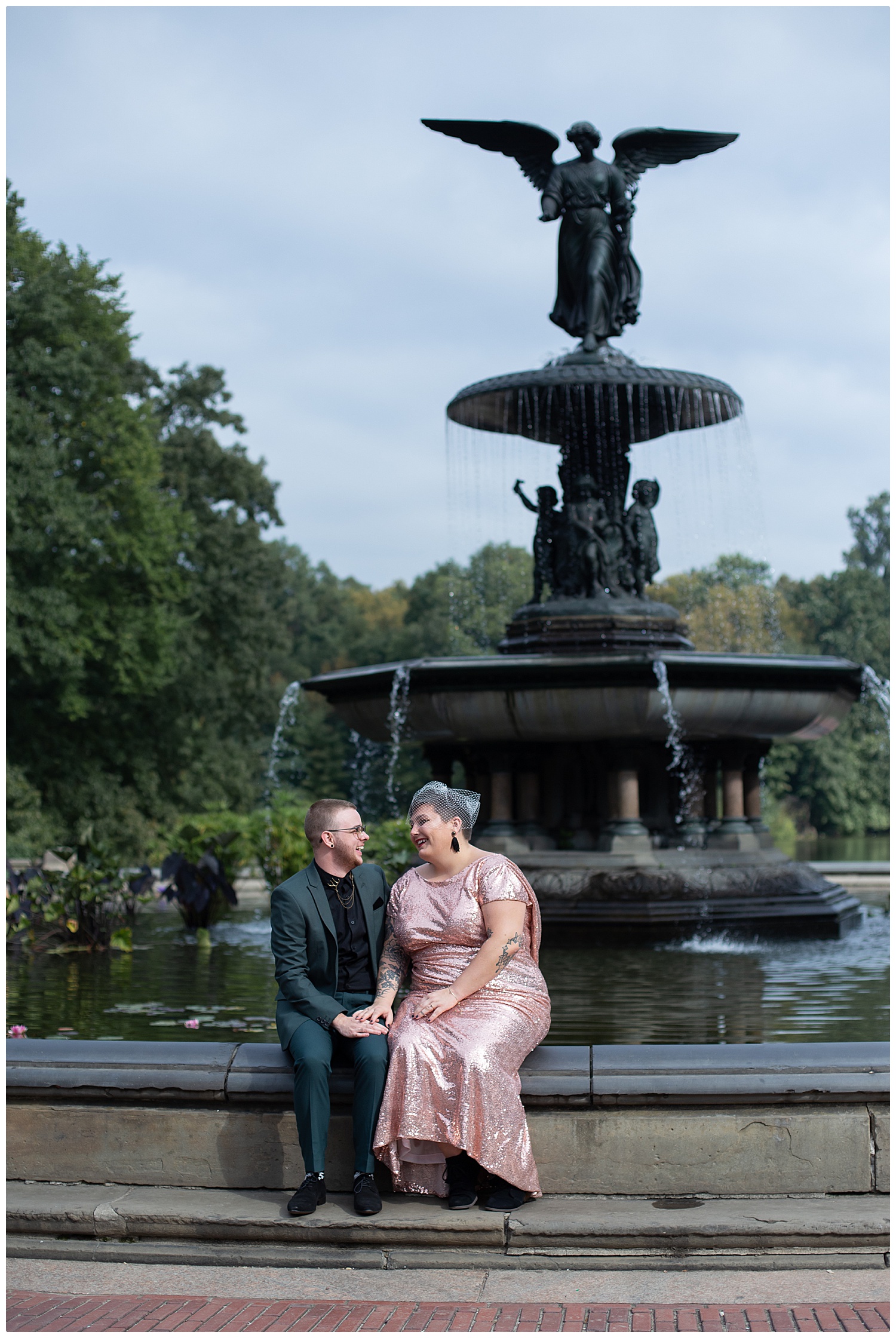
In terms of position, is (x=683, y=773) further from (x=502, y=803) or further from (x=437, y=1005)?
(x=437, y=1005)

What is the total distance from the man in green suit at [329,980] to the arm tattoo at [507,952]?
453 millimetres

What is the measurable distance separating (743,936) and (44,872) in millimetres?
5353

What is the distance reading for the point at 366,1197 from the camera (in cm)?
477

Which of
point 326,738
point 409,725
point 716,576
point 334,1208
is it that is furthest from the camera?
point 716,576

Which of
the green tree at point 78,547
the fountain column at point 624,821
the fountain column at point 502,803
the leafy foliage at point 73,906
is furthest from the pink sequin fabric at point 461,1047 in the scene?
the green tree at point 78,547

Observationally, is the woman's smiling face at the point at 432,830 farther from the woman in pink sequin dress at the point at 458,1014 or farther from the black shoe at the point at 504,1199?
the black shoe at the point at 504,1199

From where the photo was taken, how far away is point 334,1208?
16.0 feet

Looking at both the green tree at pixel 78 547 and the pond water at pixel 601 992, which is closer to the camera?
the pond water at pixel 601 992

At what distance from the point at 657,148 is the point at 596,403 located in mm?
2609

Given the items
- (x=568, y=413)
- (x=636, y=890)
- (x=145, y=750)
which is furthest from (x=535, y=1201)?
(x=145, y=750)

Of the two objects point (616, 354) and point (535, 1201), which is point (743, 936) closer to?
point (616, 354)

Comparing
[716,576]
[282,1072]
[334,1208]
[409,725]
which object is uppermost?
[716,576]

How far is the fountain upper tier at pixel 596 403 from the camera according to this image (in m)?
13.3

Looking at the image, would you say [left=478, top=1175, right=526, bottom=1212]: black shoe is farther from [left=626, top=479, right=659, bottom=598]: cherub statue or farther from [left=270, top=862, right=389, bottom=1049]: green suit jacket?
[left=626, top=479, right=659, bottom=598]: cherub statue
